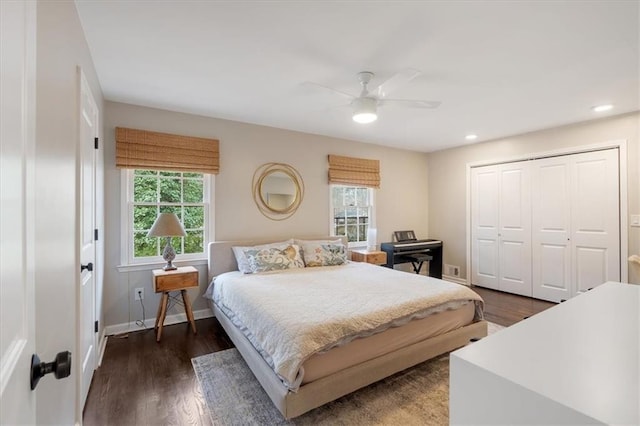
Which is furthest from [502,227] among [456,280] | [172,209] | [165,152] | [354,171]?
[165,152]

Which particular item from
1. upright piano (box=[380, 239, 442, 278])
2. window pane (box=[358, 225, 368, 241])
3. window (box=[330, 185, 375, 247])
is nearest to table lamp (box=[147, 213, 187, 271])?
window (box=[330, 185, 375, 247])

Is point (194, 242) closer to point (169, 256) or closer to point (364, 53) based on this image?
point (169, 256)

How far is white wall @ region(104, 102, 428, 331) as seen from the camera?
10.4 ft

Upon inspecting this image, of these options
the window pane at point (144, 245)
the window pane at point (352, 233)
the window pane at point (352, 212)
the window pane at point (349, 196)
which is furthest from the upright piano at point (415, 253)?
the window pane at point (144, 245)

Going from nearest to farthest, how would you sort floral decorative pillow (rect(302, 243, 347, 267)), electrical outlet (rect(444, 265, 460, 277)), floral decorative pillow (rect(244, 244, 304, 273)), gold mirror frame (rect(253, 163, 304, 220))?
floral decorative pillow (rect(244, 244, 304, 273)) → floral decorative pillow (rect(302, 243, 347, 267)) → gold mirror frame (rect(253, 163, 304, 220)) → electrical outlet (rect(444, 265, 460, 277))

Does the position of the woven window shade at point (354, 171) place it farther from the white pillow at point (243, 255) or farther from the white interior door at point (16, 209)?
the white interior door at point (16, 209)

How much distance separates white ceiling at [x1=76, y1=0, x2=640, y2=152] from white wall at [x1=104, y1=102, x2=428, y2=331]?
0.26 metres

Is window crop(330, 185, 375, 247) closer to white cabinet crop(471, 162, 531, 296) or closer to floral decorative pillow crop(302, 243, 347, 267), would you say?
floral decorative pillow crop(302, 243, 347, 267)

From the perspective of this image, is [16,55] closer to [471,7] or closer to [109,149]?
[471,7]

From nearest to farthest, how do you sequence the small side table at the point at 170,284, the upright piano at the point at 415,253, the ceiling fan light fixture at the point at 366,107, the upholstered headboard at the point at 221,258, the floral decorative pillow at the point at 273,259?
1. the ceiling fan light fixture at the point at 366,107
2. the small side table at the point at 170,284
3. the floral decorative pillow at the point at 273,259
4. the upholstered headboard at the point at 221,258
5. the upright piano at the point at 415,253

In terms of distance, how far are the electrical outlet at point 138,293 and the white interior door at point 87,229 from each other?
0.84 m

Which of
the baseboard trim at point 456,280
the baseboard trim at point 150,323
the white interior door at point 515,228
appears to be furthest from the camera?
the baseboard trim at point 456,280

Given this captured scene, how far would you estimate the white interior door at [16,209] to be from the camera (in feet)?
1.68

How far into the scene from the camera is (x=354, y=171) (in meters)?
4.79
